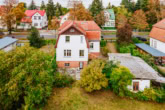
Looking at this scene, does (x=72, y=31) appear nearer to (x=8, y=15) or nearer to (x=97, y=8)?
(x=8, y=15)

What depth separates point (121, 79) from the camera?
1752 centimetres

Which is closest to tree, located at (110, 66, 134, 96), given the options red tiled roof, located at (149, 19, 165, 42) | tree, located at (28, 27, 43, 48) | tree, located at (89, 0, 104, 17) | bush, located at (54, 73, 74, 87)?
bush, located at (54, 73, 74, 87)

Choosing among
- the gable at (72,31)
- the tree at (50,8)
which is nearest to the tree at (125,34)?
the gable at (72,31)

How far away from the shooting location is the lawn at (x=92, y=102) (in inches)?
647

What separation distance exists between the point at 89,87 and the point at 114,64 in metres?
4.92

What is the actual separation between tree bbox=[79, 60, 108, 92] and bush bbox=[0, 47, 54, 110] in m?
5.54

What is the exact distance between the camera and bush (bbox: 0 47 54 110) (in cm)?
1303

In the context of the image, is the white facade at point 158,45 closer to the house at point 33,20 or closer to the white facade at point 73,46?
the white facade at point 73,46

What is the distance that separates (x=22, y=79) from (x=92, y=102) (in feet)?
27.8

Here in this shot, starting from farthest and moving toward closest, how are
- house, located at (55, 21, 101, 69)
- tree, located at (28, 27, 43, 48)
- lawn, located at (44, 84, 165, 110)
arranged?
tree, located at (28, 27, 43, 48)
house, located at (55, 21, 101, 69)
lawn, located at (44, 84, 165, 110)

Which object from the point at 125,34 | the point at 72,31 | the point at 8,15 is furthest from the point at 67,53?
the point at 8,15

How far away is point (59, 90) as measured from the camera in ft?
65.2

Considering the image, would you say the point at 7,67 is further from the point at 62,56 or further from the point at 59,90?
the point at 62,56

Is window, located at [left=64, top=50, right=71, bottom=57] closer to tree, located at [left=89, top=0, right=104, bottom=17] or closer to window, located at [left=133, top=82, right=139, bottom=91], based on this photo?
window, located at [left=133, top=82, right=139, bottom=91]
